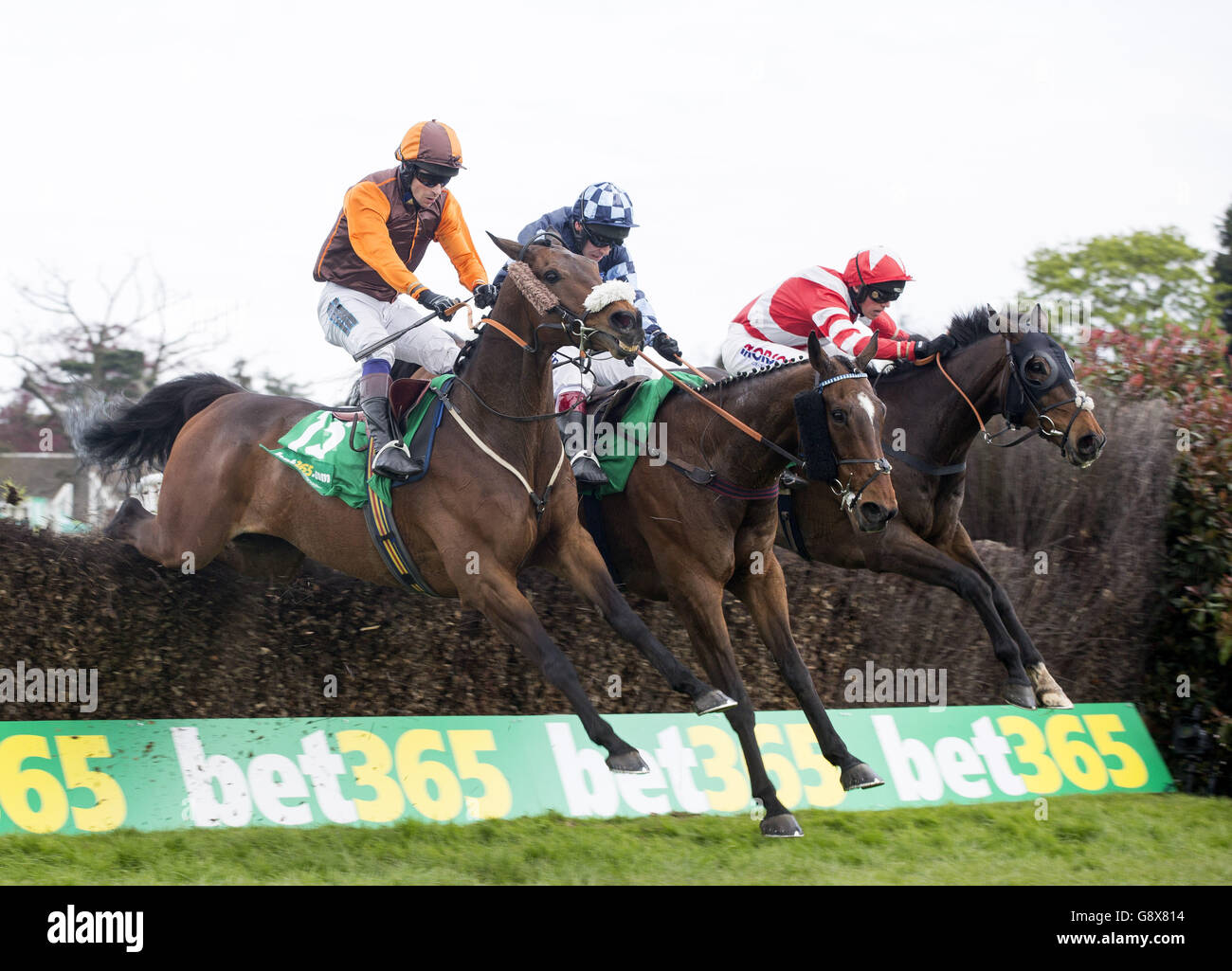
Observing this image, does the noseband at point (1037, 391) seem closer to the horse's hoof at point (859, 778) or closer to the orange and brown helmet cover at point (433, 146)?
the horse's hoof at point (859, 778)

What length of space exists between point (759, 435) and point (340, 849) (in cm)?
255

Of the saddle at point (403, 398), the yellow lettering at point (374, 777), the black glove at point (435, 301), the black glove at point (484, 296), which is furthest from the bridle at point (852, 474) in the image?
the yellow lettering at point (374, 777)

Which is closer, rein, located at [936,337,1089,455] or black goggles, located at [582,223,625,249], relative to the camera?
rein, located at [936,337,1089,455]

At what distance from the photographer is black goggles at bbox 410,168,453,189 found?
5.87m

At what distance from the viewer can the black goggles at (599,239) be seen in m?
6.46

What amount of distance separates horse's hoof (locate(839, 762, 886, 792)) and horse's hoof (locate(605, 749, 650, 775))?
3.94 feet

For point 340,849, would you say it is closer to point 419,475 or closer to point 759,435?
point 419,475

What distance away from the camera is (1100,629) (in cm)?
846

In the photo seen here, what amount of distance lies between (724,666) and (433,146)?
8.79 feet

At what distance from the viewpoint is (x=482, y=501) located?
17.4 ft

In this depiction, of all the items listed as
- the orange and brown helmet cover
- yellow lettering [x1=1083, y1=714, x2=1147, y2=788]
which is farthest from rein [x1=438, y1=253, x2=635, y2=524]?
yellow lettering [x1=1083, y1=714, x2=1147, y2=788]

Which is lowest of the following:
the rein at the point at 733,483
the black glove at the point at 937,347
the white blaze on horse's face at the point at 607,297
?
the rein at the point at 733,483

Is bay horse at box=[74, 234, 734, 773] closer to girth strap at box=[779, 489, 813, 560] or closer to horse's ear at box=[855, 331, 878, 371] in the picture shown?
horse's ear at box=[855, 331, 878, 371]
